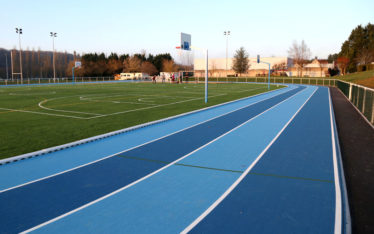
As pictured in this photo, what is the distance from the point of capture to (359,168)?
27.3 ft

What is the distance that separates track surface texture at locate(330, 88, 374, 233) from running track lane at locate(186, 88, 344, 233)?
354 mm

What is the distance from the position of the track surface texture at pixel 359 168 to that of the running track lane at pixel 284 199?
354mm

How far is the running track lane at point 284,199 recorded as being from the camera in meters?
5.08

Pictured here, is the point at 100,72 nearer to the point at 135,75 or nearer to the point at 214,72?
the point at 135,75

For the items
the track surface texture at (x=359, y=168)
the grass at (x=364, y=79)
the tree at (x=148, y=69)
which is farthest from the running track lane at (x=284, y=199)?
the tree at (x=148, y=69)

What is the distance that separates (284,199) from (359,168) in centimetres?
372

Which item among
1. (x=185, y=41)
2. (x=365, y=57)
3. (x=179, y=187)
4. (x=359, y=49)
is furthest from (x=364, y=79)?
(x=179, y=187)

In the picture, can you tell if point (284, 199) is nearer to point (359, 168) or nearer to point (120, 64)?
point (359, 168)

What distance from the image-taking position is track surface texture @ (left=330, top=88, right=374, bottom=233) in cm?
552

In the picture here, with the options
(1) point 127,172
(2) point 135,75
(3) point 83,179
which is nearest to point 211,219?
(1) point 127,172

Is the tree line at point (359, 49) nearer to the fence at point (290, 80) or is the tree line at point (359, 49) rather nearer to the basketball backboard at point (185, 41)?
the fence at point (290, 80)

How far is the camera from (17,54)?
140m

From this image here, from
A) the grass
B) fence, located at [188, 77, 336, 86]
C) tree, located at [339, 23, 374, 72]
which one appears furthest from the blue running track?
tree, located at [339, 23, 374, 72]

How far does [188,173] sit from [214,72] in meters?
106
